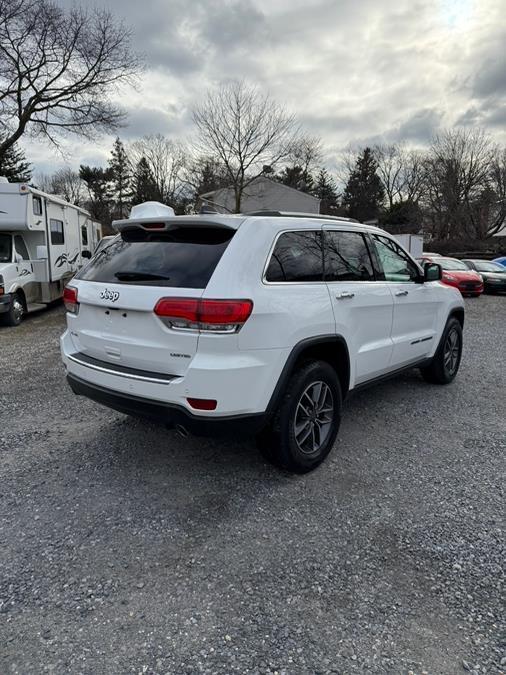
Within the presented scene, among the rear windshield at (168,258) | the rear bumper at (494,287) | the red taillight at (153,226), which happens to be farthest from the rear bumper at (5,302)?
the rear bumper at (494,287)

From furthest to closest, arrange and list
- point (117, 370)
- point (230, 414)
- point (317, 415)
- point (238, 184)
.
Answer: point (238, 184) < point (317, 415) < point (117, 370) < point (230, 414)

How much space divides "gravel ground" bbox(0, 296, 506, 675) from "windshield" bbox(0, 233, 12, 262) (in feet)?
21.1

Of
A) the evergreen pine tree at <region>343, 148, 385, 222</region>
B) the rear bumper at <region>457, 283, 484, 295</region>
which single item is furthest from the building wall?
the rear bumper at <region>457, 283, 484, 295</region>

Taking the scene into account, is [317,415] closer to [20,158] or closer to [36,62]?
[36,62]

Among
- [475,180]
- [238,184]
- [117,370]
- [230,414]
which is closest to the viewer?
[230,414]

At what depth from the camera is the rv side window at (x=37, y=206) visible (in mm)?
9742

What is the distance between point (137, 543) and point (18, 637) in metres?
0.72

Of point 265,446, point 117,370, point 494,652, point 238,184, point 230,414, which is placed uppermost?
Answer: point 238,184

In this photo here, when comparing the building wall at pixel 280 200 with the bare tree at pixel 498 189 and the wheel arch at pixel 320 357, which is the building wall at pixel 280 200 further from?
the wheel arch at pixel 320 357

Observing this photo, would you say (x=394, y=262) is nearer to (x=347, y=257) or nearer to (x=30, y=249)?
(x=347, y=257)

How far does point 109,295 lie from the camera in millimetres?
2986

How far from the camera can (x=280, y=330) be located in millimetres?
2820

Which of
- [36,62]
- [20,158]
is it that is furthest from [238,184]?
[20,158]

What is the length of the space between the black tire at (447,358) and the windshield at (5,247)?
8604mm
